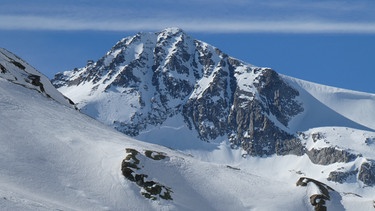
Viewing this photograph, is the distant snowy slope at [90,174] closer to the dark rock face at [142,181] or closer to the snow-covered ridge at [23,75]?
the dark rock face at [142,181]

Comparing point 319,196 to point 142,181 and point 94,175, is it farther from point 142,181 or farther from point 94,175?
point 94,175

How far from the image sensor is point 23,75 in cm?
12238

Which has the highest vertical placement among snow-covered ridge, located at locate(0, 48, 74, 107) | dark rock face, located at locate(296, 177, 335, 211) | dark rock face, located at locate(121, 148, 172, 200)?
snow-covered ridge, located at locate(0, 48, 74, 107)

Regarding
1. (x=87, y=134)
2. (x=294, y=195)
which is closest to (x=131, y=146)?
(x=87, y=134)

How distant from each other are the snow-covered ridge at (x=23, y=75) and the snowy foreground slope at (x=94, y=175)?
9159 mm

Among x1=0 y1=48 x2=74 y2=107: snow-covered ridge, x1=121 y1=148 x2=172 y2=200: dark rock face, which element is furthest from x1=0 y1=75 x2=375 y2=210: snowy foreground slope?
x1=0 y1=48 x2=74 y2=107: snow-covered ridge

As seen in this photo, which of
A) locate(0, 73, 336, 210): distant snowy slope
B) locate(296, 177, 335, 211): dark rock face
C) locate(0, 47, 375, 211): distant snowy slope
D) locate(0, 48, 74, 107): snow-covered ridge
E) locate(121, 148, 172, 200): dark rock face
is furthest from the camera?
locate(0, 48, 74, 107): snow-covered ridge

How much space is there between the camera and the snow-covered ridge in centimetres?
11500

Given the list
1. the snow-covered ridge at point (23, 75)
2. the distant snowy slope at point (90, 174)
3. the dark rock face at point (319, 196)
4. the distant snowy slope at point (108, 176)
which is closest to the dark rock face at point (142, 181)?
the distant snowy slope at point (108, 176)

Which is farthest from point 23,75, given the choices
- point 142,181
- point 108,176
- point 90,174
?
point 142,181

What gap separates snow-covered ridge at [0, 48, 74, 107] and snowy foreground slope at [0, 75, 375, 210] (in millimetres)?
9159

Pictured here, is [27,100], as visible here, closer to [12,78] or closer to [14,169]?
[12,78]

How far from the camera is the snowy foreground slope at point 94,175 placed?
72.3m

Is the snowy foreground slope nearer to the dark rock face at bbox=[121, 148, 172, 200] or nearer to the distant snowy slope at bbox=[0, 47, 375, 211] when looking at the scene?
the distant snowy slope at bbox=[0, 47, 375, 211]
